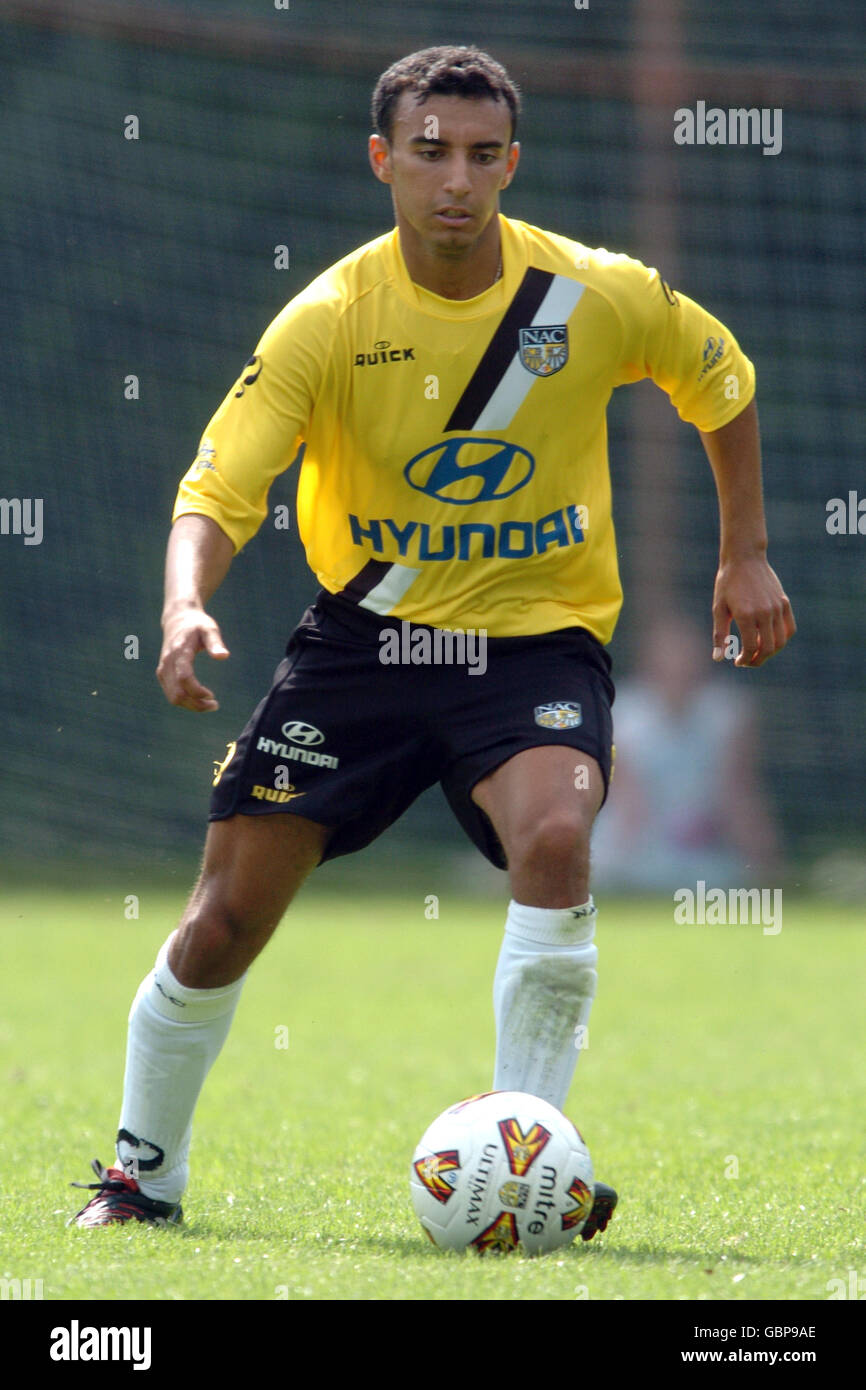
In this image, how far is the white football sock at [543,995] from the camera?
3.88m

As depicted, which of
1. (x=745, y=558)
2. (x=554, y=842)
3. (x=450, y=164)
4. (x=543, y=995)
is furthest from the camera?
(x=745, y=558)

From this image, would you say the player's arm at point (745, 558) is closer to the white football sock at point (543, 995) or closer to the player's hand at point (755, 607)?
the player's hand at point (755, 607)

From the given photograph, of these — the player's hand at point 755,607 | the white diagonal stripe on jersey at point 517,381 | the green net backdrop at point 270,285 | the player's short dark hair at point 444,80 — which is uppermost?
the green net backdrop at point 270,285

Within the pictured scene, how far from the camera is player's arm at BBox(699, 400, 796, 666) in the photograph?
432cm

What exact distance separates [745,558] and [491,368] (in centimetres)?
73

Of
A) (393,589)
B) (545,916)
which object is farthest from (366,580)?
(545,916)

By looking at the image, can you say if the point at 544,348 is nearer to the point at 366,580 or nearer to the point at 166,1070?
the point at 366,580

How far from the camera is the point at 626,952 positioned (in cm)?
1035

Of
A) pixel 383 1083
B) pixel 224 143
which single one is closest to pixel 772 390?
pixel 224 143

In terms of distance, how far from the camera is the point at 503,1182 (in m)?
3.63

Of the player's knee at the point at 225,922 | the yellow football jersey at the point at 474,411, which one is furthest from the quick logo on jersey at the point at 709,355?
the player's knee at the point at 225,922

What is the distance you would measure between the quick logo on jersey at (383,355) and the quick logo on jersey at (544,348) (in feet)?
0.80

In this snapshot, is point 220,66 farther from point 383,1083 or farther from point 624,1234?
point 624,1234

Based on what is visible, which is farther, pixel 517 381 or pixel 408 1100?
pixel 408 1100
